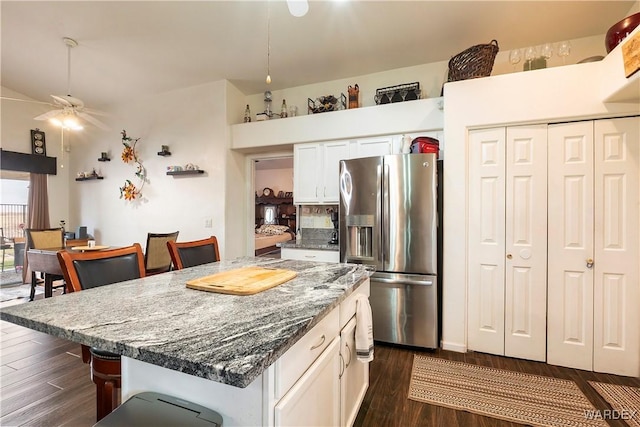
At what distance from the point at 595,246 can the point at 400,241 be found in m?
1.52

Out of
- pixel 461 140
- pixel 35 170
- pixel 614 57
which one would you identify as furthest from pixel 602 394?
pixel 35 170

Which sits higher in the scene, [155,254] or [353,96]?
[353,96]

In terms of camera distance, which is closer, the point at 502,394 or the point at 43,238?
the point at 502,394

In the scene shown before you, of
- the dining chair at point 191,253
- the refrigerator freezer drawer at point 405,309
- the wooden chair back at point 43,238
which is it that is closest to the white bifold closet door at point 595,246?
the refrigerator freezer drawer at point 405,309

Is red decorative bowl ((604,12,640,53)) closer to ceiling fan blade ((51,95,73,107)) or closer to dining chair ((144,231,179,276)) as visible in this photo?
dining chair ((144,231,179,276))

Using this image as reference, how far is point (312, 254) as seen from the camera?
10.9 ft

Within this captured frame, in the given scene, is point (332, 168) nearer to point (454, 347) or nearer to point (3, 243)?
point (454, 347)

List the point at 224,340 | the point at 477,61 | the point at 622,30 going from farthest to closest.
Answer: the point at 477,61 < the point at 622,30 < the point at 224,340

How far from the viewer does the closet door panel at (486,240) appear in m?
2.55

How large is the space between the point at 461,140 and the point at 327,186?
158 centimetres

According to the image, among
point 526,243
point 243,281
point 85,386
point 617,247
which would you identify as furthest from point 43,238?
point 617,247

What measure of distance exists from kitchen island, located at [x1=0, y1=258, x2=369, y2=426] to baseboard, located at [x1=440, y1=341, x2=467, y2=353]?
1.63 meters

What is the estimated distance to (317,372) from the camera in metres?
1.11

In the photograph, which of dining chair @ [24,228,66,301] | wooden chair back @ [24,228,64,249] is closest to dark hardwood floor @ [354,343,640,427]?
dining chair @ [24,228,66,301]
